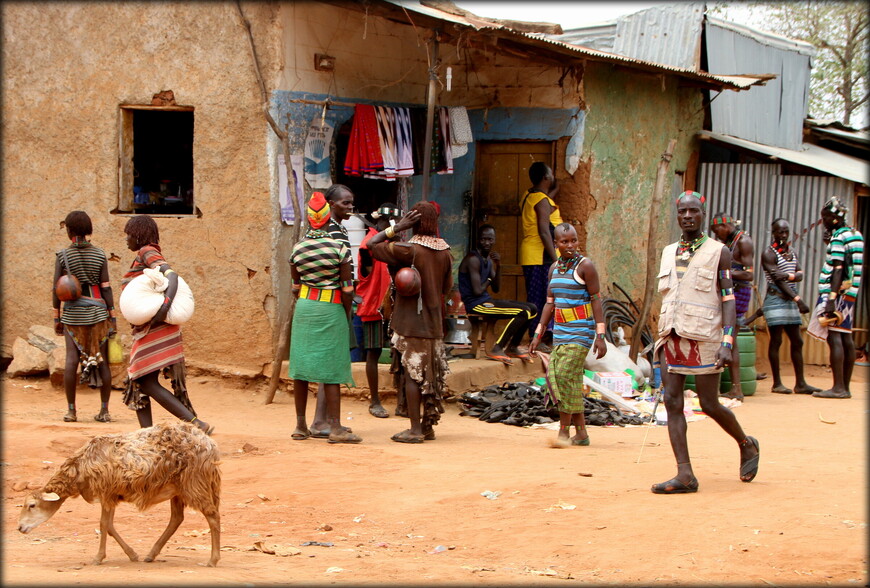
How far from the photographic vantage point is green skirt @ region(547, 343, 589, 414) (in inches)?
311

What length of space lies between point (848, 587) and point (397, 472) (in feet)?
10.9

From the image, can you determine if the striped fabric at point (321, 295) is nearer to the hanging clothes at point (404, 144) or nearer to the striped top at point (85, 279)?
the striped top at point (85, 279)

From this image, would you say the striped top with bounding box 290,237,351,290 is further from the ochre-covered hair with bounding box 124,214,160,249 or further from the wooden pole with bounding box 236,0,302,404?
the wooden pole with bounding box 236,0,302,404

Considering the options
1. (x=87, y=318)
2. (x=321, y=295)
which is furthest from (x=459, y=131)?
(x=87, y=318)

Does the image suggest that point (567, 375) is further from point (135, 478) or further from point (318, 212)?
point (135, 478)

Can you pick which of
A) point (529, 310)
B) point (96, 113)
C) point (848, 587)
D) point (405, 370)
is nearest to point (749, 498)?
point (848, 587)

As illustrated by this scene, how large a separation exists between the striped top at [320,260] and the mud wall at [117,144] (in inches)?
100

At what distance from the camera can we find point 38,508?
4641mm

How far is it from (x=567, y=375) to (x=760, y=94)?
9346mm

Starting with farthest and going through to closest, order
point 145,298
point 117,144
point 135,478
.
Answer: point 117,144, point 145,298, point 135,478

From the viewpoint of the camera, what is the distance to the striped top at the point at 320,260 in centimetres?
765

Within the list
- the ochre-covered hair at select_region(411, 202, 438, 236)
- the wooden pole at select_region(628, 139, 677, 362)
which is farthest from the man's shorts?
the wooden pole at select_region(628, 139, 677, 362)

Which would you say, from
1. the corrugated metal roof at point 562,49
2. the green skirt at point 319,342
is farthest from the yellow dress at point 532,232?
the green skirt at point 319,342

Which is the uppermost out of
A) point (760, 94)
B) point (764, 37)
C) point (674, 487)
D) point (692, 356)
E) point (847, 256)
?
point (764, 37)
